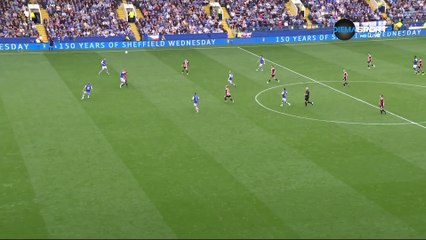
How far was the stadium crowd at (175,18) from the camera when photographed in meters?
74.8

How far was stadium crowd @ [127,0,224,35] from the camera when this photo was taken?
7475 cm

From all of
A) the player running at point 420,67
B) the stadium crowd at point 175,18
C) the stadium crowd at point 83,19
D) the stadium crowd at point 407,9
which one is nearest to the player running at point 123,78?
the stadium crowd at point 83,19

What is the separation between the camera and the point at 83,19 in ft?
241

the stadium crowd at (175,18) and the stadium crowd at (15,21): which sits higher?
the stadium crowd at (15,21)

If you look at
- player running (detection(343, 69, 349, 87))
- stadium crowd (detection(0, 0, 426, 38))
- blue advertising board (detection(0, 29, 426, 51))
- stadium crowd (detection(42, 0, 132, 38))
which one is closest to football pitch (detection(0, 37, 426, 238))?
player running (detection(343, 69, 349, 87))

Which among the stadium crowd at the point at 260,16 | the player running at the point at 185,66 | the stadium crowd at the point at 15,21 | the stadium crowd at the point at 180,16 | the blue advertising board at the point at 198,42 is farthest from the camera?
the stadium crowd at the point at 260,16

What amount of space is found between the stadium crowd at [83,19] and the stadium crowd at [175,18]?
2.76 m

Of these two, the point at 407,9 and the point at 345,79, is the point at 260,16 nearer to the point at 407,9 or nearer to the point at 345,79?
the point at 407,9

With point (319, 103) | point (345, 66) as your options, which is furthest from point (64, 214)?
point (345, 66)

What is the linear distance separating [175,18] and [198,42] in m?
5.47

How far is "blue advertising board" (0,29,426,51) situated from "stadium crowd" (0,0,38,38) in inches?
64.1

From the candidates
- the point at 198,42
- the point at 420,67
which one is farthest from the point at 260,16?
the point at 420,67

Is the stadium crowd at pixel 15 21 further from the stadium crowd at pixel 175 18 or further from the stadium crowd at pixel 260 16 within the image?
the stadium crowd at pixel 260 16

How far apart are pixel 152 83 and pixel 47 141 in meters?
17.2
